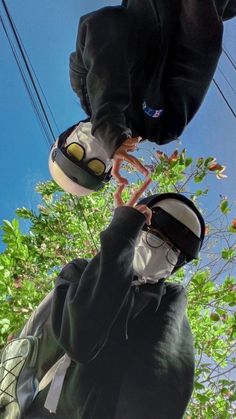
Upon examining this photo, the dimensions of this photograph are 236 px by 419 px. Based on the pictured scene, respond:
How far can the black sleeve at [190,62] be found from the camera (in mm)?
837

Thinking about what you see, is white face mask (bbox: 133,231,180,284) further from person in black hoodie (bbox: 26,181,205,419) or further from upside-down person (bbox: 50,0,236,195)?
upside-down person (bbox: 50,0,236,195)

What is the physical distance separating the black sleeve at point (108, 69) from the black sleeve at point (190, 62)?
129 mm

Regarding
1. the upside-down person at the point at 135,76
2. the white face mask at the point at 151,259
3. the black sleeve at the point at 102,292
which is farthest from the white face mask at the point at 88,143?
the white face mask at the point at 151,259

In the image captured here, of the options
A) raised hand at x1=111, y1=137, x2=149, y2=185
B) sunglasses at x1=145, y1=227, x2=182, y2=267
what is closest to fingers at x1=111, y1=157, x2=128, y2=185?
raised hand at x1=111, y1=137, x2=149, y2=185

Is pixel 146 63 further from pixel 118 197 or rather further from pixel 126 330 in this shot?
pixel 126 330

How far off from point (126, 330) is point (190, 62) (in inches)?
25.7

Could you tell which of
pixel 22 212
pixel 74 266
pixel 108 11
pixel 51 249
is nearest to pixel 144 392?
pixel 74 266

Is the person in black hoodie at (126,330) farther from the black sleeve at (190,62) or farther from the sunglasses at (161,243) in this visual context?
the black sleeve at (190,62)

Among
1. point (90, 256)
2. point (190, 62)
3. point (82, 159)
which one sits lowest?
point (90, 256)

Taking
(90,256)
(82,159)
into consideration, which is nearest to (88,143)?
(82,159)

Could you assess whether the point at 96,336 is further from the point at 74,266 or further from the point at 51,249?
the point at 51,249

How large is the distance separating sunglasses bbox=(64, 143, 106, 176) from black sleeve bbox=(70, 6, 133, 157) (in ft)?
0.42

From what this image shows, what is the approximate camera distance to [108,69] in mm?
760

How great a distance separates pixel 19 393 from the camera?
3.16 ft
